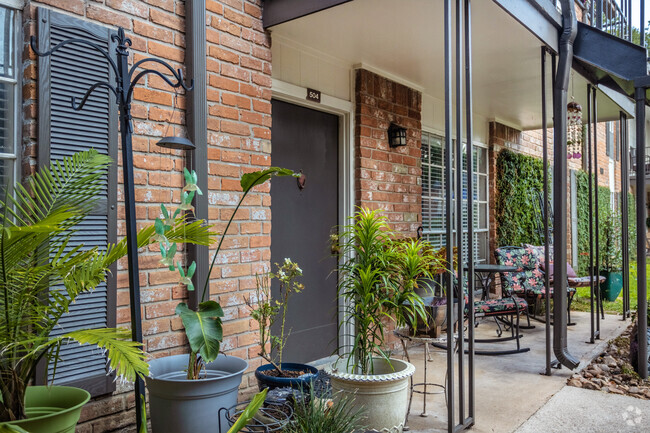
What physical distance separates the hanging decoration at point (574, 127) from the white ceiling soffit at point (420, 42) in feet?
1.49

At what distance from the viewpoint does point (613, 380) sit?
375cm

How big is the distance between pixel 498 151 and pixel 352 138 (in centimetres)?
341

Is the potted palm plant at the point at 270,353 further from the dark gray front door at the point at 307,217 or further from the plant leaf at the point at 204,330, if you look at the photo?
the dark gray front door at the point at 307,217

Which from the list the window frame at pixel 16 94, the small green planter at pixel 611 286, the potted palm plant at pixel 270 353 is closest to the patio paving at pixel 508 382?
the potted palm plant at pixel 270 353

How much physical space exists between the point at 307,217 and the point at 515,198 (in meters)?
4.19

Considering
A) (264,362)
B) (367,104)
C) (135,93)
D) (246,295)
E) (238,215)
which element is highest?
(367,104)

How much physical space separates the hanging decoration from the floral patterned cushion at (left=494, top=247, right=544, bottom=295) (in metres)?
1.22

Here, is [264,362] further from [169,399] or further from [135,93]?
[135,93]

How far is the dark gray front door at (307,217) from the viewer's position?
369 centimetres

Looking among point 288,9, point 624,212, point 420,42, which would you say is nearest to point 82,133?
point 288,9

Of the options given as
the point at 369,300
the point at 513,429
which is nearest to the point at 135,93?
the point at 369,300

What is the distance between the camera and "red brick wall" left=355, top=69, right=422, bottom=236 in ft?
13.7

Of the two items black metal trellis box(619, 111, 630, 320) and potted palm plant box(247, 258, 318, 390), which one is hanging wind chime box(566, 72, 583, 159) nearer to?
black metal trellis box(619, 111, 630, 320)

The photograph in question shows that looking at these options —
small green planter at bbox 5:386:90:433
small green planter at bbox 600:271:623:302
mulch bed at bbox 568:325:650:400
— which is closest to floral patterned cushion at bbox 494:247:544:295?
mulch bed at bbox 568:325:650:400
